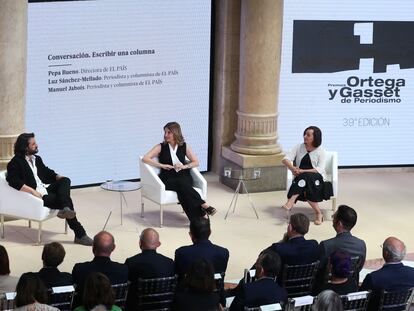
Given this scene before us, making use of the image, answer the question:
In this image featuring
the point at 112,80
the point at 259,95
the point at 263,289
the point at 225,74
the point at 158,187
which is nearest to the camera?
the point at 263,289

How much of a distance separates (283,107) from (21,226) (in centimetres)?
428

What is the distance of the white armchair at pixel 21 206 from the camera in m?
11.1

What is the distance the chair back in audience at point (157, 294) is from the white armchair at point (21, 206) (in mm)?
3106

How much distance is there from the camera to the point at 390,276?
825 centimetres

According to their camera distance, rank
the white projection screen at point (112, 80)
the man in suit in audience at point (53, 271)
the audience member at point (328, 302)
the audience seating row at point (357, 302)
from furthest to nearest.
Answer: the white projection screen at point (112, 80)
the man in suit in audience at point (53, 271)
the audience seating row at point (357, 302)
the audience member at point (328, 302)

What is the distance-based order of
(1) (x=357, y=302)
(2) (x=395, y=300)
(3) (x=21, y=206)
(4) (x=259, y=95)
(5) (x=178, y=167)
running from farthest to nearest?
1. (4) (x=259, y=95)
2. (5) (x=178, y=167)
3. (3) (x=21, y=206)
4. (2) (x=395, y=300)
5. (1) (x=357, y=302)

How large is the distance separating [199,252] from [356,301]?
1295 mm

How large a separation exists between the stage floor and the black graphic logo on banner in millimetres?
1606

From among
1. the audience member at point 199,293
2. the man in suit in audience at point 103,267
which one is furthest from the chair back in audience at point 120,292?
the audience member at point 199,293

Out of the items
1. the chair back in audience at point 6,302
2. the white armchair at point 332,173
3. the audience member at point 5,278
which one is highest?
the white armchair at point 332,173

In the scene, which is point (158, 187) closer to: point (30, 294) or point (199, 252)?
point (199, 252)

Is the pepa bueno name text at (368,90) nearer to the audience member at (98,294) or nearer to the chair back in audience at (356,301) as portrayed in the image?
the chair back in audience at (356,301)

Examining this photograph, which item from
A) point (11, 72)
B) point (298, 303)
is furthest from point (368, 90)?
point (298, 303)

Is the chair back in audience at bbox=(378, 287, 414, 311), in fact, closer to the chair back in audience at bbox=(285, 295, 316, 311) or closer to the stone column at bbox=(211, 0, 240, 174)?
the chair back in audience at bbox=(285, 295, 316, 311)
